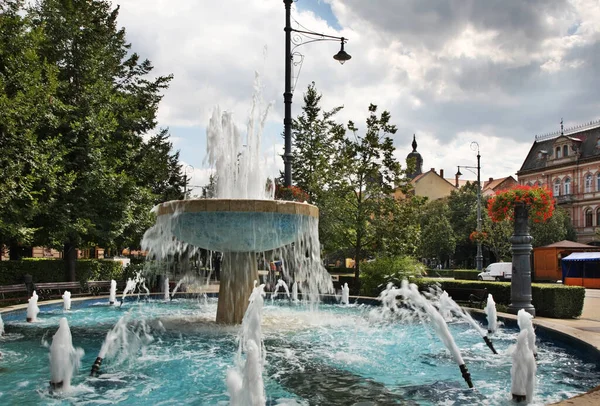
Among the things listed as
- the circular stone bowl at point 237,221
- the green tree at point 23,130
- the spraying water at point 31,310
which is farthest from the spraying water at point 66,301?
the circular stone bowl at point 237,221

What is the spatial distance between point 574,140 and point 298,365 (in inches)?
2342

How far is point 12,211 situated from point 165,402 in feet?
37.2

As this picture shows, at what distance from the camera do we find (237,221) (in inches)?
326

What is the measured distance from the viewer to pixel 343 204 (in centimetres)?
1695

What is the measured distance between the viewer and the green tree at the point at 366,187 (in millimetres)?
16984

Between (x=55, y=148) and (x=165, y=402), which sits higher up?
(x=55, y=148)

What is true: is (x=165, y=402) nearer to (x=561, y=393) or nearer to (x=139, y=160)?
(x=561, y=393)

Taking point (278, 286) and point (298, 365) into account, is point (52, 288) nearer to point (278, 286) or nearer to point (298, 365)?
point (278, 286)

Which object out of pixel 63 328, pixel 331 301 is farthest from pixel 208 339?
pixel 331 301

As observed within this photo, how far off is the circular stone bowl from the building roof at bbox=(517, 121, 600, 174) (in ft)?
178

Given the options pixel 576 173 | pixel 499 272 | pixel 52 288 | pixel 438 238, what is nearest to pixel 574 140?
pixel 576 173

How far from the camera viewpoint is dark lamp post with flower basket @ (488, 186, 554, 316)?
11.0 meters

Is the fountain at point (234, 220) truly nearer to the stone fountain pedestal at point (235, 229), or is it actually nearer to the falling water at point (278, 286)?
the stone fountain pedestal at point (235, 229)

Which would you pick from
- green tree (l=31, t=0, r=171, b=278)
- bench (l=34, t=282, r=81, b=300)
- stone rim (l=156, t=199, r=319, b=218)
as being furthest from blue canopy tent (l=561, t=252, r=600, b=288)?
bench (l=34, t=282, r=81, b=300)
